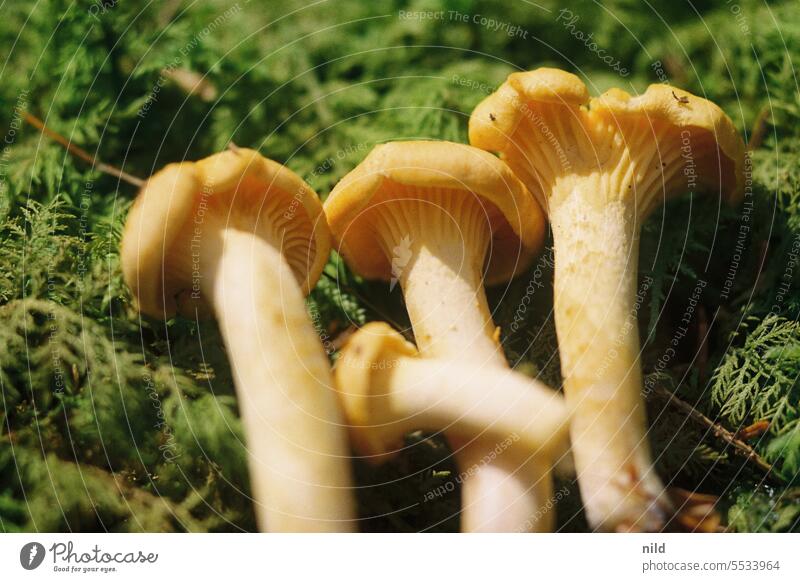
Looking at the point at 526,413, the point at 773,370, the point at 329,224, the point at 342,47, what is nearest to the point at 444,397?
the point at 526,413

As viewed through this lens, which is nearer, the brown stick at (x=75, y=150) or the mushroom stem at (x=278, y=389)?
the mushroom stem at (x=278, y=389)

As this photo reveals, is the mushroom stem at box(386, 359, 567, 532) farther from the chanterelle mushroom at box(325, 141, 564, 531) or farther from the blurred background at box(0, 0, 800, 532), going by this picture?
the blurred background at box(0, 0, 800, 532)

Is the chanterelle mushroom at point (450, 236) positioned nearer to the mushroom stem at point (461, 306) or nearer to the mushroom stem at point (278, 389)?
the mushroom stem at point (461, 306)

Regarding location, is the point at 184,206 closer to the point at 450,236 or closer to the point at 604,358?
the point at 450,236

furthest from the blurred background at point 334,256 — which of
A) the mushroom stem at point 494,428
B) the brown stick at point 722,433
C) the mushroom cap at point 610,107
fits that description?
the mushroom cap at point 610,107
